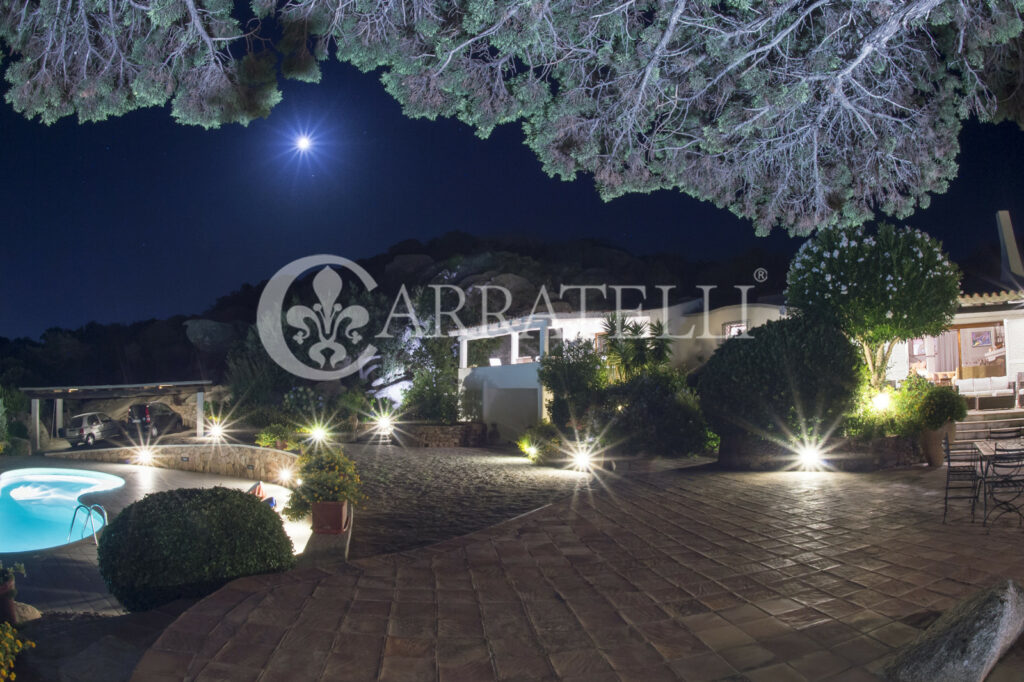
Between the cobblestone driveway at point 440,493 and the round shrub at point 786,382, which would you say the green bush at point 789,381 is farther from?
the cobblestone driveway at point 440,493

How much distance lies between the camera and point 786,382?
34.6 ft

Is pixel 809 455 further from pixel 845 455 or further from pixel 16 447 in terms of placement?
pixel 16 447

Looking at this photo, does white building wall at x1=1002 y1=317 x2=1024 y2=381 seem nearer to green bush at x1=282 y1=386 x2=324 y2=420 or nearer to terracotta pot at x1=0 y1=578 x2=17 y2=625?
terracotta pot at x1=0 y1=578 x2=17 y2=625

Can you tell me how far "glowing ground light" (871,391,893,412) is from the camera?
36.2ft

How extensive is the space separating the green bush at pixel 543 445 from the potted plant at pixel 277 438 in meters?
6.73

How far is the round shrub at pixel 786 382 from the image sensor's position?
1038 cm

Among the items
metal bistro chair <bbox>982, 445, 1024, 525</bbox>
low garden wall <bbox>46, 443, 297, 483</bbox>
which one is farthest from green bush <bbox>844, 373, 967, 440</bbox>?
low garden wall <bbox>46, 443, 297, 483</bbox>

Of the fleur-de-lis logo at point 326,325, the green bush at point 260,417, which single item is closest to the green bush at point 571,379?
the green bush at point 260,417

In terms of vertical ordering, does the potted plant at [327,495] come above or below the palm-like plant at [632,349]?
below

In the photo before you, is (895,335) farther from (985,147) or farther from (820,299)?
(985,147)

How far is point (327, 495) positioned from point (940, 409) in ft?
32.9

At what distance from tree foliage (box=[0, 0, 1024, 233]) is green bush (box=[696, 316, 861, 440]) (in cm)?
398

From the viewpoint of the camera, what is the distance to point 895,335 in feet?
38.7

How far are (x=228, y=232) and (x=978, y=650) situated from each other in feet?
138
